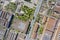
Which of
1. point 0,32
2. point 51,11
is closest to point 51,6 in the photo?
point 51,11

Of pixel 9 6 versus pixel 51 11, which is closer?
pixel 51 11

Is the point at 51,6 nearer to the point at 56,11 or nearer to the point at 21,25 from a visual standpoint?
the point at 56,11

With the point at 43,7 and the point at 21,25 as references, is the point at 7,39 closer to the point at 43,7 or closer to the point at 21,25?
the point at 21,25

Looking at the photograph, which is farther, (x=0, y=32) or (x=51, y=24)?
(x=0, y=32)

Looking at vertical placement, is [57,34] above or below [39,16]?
below

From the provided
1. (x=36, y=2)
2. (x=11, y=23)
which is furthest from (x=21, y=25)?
(x=36, y=2)

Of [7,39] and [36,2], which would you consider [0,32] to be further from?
[36,2]

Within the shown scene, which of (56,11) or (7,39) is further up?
(56,11)

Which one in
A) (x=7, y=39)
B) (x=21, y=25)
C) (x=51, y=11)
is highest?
(x=51, y=11)
